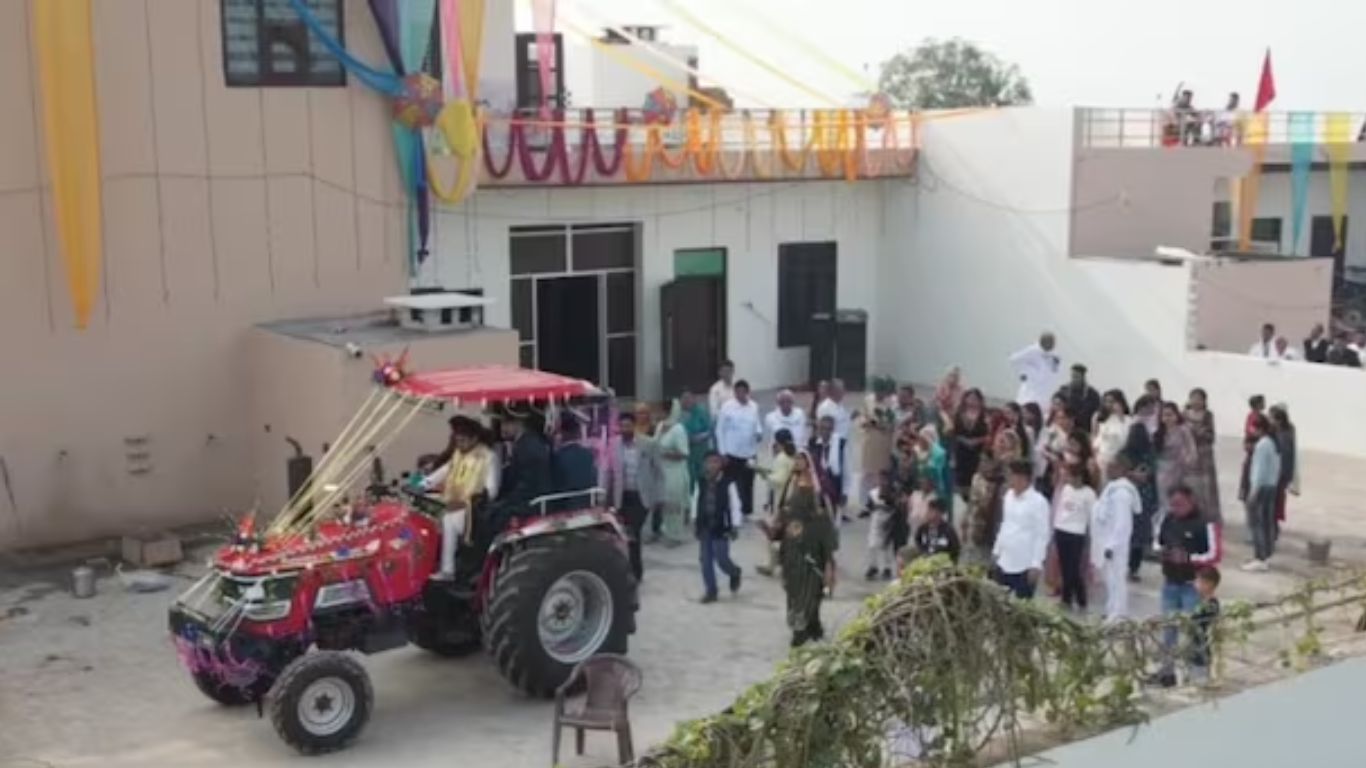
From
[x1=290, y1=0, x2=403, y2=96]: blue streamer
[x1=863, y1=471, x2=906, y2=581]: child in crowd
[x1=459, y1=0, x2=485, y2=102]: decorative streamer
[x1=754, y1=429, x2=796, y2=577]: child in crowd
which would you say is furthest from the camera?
[x1=459, y1=0, x2=485, y2=102]: decorative streamer

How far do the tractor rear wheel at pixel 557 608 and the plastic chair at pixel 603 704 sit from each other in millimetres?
806

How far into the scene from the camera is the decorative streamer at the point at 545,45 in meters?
22.0

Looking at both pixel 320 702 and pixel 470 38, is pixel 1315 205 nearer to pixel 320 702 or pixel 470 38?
pixel 470 38

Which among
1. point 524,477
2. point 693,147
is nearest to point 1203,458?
point 524,477

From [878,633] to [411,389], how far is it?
507 cm

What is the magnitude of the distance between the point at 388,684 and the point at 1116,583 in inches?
207

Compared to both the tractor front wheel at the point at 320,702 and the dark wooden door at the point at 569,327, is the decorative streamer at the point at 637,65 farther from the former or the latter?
the tractor front wheel at the point at 320,702

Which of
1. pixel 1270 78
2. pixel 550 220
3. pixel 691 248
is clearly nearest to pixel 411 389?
pixel 550 220

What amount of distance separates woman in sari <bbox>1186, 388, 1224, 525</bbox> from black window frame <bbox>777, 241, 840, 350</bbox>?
31.0ft

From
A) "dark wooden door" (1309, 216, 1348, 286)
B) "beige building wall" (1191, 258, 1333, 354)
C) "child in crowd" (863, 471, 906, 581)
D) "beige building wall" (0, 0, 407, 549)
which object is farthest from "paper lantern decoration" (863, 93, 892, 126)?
"child in crowd" (863, 471, 906, 581)

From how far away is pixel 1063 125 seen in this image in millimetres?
21641

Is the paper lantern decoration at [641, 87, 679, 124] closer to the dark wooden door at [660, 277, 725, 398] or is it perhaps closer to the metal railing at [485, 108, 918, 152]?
the metal railing at [485, 108, 918, 152]

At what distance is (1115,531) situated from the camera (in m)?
11.6

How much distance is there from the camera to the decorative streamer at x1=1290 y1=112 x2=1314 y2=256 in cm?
2686
